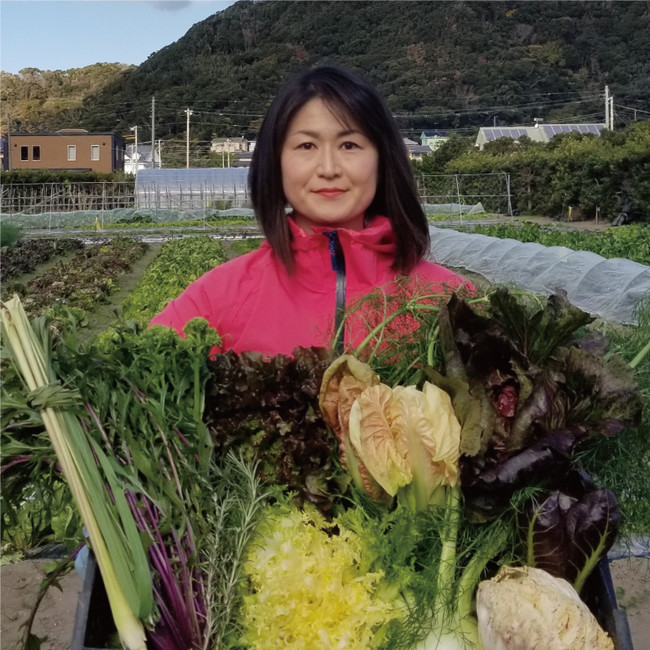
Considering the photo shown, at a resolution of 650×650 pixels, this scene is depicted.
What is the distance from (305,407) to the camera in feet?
5.90

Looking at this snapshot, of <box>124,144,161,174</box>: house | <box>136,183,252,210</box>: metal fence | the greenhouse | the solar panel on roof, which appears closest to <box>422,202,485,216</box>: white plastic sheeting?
the greenhouse

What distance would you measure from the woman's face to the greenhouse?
131 ft

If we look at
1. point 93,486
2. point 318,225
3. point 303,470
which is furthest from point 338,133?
point 93,486

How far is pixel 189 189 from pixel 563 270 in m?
33.0

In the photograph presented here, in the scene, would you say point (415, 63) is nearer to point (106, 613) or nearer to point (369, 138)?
point (369, 138)

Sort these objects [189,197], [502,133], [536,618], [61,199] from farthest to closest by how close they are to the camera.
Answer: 1. [502,133]
2. [61,199]
3. [189,197]
4. [536,618]

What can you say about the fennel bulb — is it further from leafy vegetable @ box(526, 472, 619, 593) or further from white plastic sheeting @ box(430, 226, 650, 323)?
white plastic sheeting @ box(430, 226, 650, 323)

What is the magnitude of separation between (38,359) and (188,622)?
63cm

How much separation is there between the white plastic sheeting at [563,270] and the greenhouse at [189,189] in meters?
25.0

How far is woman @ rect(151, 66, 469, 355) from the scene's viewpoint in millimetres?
2396

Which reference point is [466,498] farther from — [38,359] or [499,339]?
[38,359]

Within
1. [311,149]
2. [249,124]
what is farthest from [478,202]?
[249,124]

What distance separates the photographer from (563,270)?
42.5 feet

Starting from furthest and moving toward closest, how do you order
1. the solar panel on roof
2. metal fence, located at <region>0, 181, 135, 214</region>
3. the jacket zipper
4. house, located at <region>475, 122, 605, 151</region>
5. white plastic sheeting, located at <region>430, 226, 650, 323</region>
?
house, located at <region>475, 122, 605, 151</region>
the solar panel on roof
metal fence, located at <region>0, 181, 135, 214</region>
white plastic sheeting, located at <region>430, 226, 650, 323</region>
the jacket zipper
